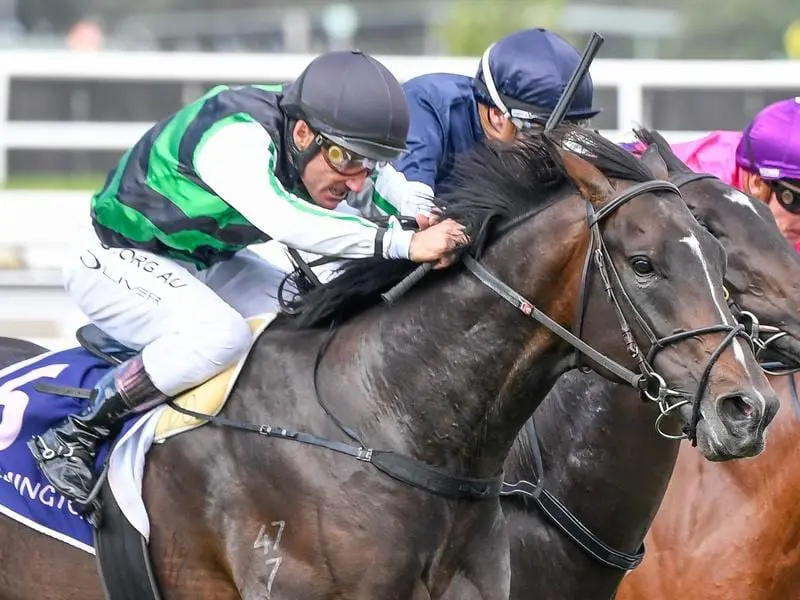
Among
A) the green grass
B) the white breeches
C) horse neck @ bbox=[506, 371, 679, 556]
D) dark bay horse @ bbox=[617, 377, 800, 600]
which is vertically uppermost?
the white breeches

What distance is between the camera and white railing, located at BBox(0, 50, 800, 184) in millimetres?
8633

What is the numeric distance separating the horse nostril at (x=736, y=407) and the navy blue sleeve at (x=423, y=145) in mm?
1402

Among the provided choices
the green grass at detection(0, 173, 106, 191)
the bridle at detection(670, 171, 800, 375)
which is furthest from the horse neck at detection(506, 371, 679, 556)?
the green grass at detection(0, 173, 106, 191)

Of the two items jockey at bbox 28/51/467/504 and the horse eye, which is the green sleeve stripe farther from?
the horse eye

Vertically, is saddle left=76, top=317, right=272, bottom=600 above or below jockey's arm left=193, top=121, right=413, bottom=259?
below

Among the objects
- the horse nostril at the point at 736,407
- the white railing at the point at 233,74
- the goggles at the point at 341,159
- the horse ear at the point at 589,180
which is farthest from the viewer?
the white railing at the point at 233,74

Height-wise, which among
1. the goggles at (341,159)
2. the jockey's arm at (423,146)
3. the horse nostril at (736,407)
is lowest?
the horse nostril at (736,407)

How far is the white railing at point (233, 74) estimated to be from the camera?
8633mm

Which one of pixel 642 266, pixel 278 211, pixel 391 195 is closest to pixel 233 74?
pixel 391 195

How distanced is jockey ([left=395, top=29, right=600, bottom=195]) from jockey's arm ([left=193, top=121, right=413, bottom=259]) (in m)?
0.61

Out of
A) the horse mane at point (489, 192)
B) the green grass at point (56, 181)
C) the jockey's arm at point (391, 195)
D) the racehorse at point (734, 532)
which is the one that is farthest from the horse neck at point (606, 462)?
the green grass at point (56, 181)

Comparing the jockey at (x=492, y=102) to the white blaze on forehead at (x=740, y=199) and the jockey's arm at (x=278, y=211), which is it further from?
the jockey's arm at (x=278, y=211)

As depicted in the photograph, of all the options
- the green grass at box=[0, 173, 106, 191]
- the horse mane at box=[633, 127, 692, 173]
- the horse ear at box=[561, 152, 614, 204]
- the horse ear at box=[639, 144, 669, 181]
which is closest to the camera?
the horse ear at box=[561, 152, 614, 204]

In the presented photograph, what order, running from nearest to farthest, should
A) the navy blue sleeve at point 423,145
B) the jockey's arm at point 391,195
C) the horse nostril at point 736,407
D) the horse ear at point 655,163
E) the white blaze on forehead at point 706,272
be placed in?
the horse nostril at point 736,407, the white blaze on forehead at point 706,272, the horse ear at point 655,163, the jockey's arm at point 391,195, the navy blue sleeve at point 423,145
